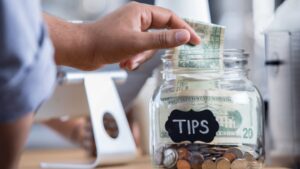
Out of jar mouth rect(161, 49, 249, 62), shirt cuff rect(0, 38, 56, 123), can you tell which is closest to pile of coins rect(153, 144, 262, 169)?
jar mouth rect(161, 49, 249, 62)

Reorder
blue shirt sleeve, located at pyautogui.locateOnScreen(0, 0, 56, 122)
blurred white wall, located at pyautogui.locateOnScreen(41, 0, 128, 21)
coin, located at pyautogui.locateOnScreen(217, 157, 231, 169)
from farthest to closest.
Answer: blurred white wall, located at pyautogui.locateOnScreen(41, 0, 128, 21) < coin, located at pyautogui.locateOnScreen(217, 157, 231, 169) < blue shirt sleeve, located at pyautogui.locateOnScreen(0, 0, 56, 122)

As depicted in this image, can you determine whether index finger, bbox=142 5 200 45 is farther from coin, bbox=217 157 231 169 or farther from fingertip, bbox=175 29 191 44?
coin, bbox=217 157 231 169

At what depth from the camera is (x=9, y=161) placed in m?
0.37

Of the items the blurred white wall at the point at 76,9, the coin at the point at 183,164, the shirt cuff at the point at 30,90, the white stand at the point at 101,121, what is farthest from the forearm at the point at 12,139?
the blurred white wall at the point at 76,9

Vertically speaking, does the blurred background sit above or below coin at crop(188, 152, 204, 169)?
above

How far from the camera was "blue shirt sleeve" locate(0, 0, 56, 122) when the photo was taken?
33 cm

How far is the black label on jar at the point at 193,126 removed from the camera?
660mm

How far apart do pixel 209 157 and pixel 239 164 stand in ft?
0.11

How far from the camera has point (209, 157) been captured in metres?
0.66

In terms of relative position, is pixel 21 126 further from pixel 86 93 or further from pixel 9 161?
pixel 86 93

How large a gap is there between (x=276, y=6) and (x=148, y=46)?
0.26 meters

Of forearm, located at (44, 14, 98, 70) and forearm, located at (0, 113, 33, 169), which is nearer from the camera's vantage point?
forearm, located at (0, 113, 33, 169)

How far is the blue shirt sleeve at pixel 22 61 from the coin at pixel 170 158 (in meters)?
0.35

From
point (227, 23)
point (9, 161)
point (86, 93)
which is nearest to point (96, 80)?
point (86, 93)
